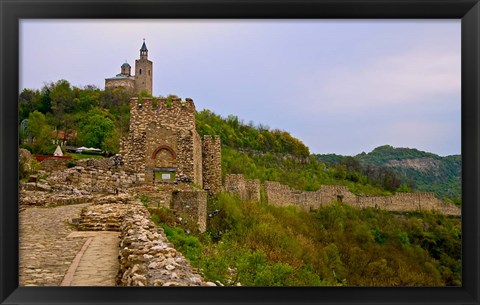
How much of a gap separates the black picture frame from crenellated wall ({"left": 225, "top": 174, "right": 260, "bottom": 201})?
9.65 metres

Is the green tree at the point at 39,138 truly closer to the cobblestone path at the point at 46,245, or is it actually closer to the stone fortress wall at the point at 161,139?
the stone fortress wall at the point at 161,139

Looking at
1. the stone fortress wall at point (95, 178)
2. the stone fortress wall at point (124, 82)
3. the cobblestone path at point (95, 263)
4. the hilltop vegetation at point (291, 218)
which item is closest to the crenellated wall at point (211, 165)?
the hilltop vegetation at point (291, 218)

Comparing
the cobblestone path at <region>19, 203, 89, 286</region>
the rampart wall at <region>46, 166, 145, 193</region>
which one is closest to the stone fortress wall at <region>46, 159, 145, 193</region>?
the rampart wall at <region>46, 166, 145, 193</region>

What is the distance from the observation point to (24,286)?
111 inches

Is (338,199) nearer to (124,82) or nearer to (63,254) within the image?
(63,254)

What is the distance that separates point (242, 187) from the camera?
13.1 metres

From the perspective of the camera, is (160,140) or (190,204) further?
(160,140)

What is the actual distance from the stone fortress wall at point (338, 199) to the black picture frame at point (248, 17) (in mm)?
10264

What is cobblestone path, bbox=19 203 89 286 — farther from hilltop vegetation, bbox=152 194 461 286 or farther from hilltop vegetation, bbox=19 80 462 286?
hilltop vegetation, bbox=152 194 461 286

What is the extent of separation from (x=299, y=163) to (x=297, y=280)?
50.3 ft

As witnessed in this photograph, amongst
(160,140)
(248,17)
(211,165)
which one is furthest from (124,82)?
(248,17)

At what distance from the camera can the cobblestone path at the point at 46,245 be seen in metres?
3.33

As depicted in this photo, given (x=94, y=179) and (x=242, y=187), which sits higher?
(x=94, y=179)

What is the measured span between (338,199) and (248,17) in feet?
45.5
